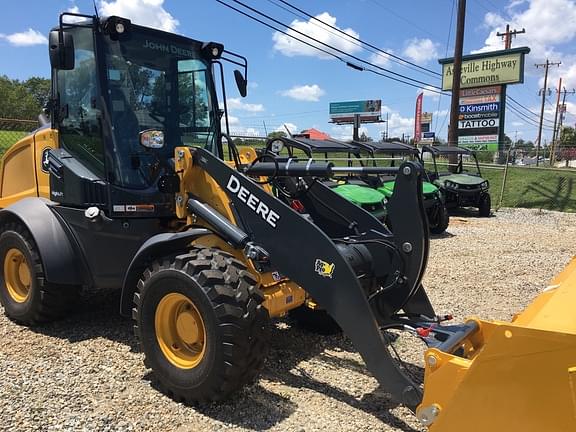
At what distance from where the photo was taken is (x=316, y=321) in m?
4.86

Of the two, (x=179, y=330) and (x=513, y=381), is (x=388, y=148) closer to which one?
(x=179, y=330)

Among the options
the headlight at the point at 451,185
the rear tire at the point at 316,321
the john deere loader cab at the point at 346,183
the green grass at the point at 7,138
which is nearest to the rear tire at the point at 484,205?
the headlight at the point at 451,185

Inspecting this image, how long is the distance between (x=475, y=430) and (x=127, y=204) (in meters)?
3.06

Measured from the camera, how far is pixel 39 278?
15.4 ft

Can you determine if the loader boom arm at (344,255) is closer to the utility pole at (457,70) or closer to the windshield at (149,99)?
the windshield at (149,99)

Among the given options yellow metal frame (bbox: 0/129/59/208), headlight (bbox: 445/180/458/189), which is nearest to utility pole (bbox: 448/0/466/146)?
headlight (bbox: 445/180/458/189)

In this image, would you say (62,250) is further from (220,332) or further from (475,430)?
(475,430)

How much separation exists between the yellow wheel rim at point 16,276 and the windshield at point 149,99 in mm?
1568

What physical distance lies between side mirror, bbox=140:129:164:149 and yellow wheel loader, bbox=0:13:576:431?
0.08ft

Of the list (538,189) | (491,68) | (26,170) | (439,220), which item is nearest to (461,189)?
(439,220)

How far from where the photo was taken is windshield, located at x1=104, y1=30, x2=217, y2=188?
4.31 m

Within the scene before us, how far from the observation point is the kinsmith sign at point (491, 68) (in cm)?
3444

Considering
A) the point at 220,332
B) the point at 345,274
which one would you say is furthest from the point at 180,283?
the point at 345,274

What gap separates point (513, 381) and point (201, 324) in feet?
6.42
